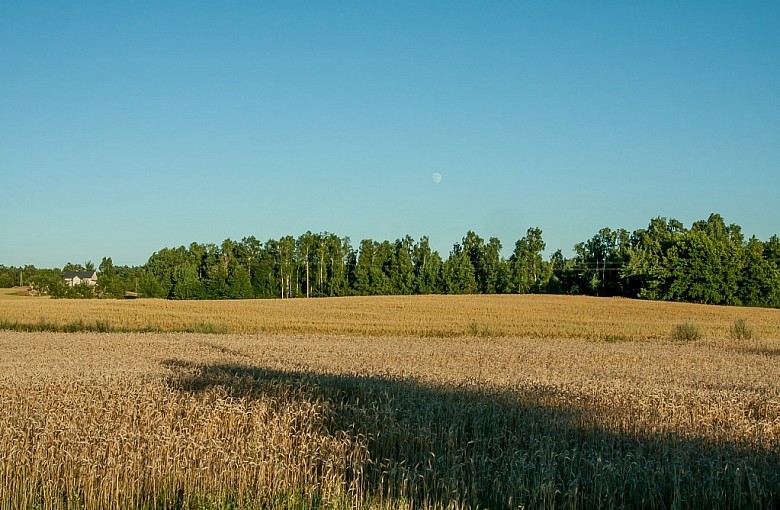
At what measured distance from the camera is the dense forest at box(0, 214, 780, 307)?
88625 millimetres

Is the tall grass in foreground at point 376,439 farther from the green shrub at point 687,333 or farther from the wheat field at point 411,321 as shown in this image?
the wheat field at point 411,321

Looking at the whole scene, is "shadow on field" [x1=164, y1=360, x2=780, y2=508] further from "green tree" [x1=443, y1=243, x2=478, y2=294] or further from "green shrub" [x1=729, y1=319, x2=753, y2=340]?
"green tree" [x1=443, y1=243, x2=478, y2=294]

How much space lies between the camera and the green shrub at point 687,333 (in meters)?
37.1

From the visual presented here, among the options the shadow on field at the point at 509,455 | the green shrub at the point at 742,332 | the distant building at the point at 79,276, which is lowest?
the green shrub at the point at 742,332

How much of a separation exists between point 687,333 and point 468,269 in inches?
3058

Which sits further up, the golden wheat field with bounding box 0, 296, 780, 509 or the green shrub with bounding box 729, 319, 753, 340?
the golden wheat field with bounding box 0, 296, 780, 509

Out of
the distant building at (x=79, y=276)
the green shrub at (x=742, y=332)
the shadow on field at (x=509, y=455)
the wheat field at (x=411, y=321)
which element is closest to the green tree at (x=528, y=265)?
the wheat field at (x=411, y=321)

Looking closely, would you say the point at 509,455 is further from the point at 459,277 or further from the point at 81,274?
the point at 81,274

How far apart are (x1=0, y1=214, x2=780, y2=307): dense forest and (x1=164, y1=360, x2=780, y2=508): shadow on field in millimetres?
83699

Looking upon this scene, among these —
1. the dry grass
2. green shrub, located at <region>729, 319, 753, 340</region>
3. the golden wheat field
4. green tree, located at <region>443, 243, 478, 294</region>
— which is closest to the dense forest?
green tree, located at <region>443, 243, 478, 294</region>

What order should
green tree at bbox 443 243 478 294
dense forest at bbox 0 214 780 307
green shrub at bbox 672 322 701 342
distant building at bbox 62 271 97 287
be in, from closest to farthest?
1. green shrub at bbox 672 322 701 342
2. dense forest at bbox 0 214 780 307
3. green tree at bbox 443 243 478 294
4. distant building at bbox 62 271 97 287

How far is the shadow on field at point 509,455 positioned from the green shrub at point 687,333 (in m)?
26.9

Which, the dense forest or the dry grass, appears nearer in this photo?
the dry grass

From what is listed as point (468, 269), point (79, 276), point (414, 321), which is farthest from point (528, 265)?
point (79, 276)
